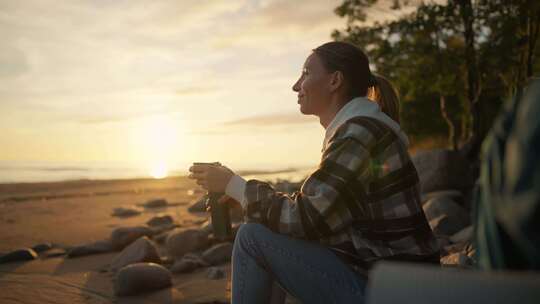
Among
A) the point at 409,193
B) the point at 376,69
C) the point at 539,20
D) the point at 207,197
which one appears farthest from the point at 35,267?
the point at 539,20

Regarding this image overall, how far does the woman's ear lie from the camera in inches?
109

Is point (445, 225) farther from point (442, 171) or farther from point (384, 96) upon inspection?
point (384, 96)

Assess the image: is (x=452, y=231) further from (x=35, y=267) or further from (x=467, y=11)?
(x=467, y=11)

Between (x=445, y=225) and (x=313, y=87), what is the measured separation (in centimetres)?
553

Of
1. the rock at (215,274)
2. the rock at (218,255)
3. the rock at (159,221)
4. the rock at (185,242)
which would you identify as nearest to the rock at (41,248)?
the rock at (185,242)

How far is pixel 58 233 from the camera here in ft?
32.0

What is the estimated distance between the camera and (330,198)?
2.31 metres

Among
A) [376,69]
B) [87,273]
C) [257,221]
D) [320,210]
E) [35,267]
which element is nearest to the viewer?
[320,210]

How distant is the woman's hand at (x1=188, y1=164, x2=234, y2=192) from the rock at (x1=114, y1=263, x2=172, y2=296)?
260 centimetres

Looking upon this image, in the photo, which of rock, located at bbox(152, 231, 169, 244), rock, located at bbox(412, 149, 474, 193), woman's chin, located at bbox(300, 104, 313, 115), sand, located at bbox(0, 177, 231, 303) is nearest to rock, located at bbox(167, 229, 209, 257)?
sand, located at bbox(0, 177, 231, 303)

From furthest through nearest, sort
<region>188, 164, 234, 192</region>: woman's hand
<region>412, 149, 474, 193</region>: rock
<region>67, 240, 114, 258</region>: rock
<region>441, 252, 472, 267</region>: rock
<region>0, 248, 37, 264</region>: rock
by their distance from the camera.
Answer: <region>412, 149, 474, 193</region>: rock < <region>67, 240, 114, 258</region>: rock < <region>0, 248, 37, 264</region>: rock < <region>441, 252, 472, 267</region>: rock < <region>188, 164, 234, 192</region>: woman's hand

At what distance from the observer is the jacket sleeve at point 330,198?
2.32m

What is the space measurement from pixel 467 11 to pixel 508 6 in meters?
1.30

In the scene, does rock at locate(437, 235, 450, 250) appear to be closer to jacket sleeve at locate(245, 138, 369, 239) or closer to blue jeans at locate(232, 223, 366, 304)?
blue jeans at locate(232, 223, 366, 304)
